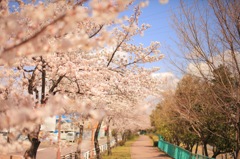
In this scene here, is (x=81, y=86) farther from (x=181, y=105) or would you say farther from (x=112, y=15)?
(x=181, y=105)

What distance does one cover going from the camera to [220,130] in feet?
46.3

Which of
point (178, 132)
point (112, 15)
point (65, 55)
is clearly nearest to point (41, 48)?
point (112, 15)

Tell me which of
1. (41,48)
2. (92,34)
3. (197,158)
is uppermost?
(92,34)

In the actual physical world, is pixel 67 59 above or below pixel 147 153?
above

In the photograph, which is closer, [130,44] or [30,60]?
[30,60]

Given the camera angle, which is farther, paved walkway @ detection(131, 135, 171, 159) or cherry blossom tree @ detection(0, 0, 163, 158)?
paved walkway @ detection(131, 135, 171, 159)

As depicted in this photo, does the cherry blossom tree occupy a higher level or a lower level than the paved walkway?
higher

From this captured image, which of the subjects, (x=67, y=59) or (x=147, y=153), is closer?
(x=67, y=59)

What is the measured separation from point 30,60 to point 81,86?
158cm

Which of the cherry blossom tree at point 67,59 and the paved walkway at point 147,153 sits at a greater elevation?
the cherry blossom tree at point 67,59

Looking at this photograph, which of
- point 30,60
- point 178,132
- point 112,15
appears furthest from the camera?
point 178,132

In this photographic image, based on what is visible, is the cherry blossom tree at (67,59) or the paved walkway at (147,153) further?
the paved walkway at (147,153)

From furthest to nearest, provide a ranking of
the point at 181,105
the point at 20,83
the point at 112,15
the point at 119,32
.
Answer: the point at 181,105
the point at 119,32
the point at 20,83
the point at 112,15

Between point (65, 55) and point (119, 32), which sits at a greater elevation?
point (119, 32)
